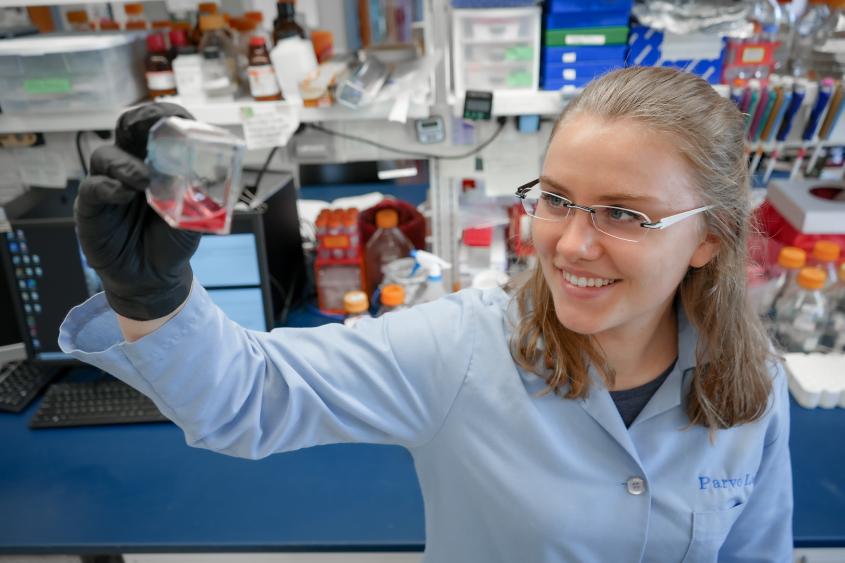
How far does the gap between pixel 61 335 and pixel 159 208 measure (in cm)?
26

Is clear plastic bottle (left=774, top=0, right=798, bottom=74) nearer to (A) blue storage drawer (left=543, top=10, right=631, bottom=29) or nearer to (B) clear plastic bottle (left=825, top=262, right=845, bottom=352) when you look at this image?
(A) blue storage drawer (left=543, top=10, right=631, bottom=29)

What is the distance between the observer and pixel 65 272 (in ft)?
5.00

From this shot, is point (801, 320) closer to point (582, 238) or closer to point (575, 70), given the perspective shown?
point (575, 70)

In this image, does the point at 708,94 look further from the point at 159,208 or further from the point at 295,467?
the point at 295,467

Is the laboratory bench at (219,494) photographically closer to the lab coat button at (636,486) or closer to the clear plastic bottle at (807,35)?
the lab coat button at (636,486)

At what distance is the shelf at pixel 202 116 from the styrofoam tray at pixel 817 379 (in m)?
1.04

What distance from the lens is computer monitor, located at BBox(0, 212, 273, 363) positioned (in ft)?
4.92

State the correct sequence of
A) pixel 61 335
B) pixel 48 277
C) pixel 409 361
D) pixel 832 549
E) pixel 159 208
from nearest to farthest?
pixel 159 208 < pixel 61 335 < pixel 409 361 < pixel 832 549 < pixel 48 277

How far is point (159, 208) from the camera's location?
2.09 feet

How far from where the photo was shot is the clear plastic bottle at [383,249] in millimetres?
1871

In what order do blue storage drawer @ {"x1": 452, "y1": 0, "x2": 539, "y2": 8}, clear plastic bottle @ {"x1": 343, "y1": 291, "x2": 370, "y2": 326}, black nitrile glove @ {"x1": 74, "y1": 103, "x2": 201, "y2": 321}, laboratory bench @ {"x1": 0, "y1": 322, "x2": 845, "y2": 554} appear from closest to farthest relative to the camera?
black nitrile glove @ {"x1": 74, "y1": 103, "x2": 201, "y2": 321}, laboratory bench @ {"x1": 0, "y1": 322, "x2": 845, "y2": 554}, blue storage drawer @ {"x1": 452, "y1": 0, "x2": 539, "y2": 8}, clear plastic bottle @ {"x1": 343, "y1": 291, "x2": 370, "y2": 326}

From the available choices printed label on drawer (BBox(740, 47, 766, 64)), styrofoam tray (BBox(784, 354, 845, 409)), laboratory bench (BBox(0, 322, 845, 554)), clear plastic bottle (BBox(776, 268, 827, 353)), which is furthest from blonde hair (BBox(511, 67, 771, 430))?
printed label on drawer (BBox(740, 47, 766, 64))

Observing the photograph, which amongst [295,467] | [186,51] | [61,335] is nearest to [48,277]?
[186,51]

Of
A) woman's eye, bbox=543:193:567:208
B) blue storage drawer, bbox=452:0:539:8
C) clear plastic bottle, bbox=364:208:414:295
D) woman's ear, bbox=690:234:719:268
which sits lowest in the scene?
clear plastic bottle, bbox=364:208:414:295
